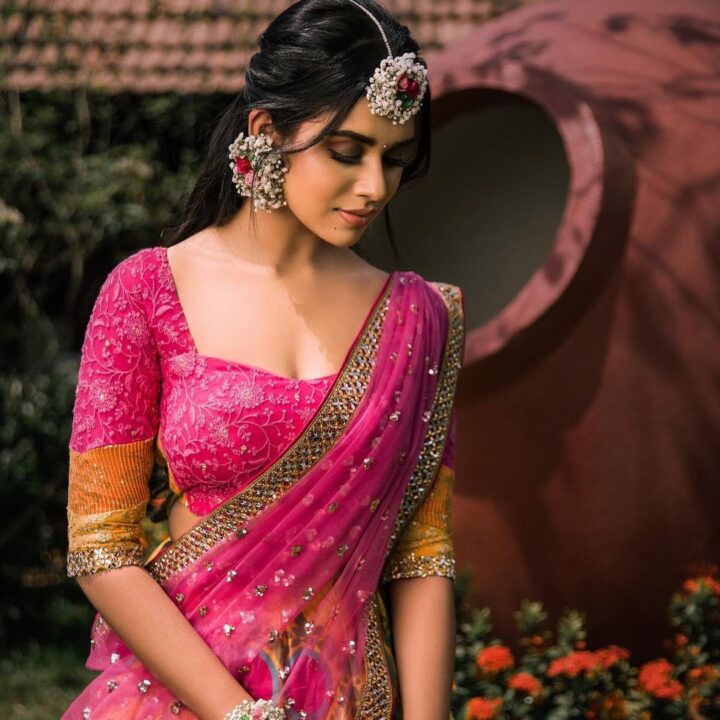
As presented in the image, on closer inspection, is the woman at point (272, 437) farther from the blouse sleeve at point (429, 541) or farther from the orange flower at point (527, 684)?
the orange flower at point (527, 684)

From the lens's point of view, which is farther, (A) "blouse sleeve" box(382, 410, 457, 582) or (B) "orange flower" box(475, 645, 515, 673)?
(B) "orange flower" box(475, 645, 515, 673)

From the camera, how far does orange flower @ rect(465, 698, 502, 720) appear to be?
2.79 meters

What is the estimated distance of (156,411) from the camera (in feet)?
5.57

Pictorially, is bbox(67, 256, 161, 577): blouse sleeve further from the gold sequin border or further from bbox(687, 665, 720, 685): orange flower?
bbox(687, 665, 720, 685): orange flower

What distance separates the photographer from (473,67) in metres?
3.30

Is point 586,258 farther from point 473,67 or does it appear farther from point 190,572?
point 190,572

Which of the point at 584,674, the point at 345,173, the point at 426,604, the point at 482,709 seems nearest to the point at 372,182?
the point at 345,173

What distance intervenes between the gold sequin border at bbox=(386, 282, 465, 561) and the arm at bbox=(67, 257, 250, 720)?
323 mm

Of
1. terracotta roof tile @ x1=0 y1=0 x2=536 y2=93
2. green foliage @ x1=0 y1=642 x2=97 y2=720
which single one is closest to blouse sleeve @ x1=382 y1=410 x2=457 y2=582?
green foliage @ x1=0 y1=642 x2=97 y2=720

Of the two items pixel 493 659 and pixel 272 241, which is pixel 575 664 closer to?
pixel 493 659

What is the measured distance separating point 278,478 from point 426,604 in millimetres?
290

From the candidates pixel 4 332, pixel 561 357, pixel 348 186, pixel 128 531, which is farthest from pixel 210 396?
pixel 4 332

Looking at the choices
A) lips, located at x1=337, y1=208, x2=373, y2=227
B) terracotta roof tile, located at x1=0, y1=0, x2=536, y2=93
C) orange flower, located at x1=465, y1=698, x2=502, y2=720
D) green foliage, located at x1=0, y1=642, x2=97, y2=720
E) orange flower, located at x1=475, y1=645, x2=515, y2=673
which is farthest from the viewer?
terracotta roof tile, located at x1=0, y1=0, x2=536, y2=93

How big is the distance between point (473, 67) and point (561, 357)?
792mm
